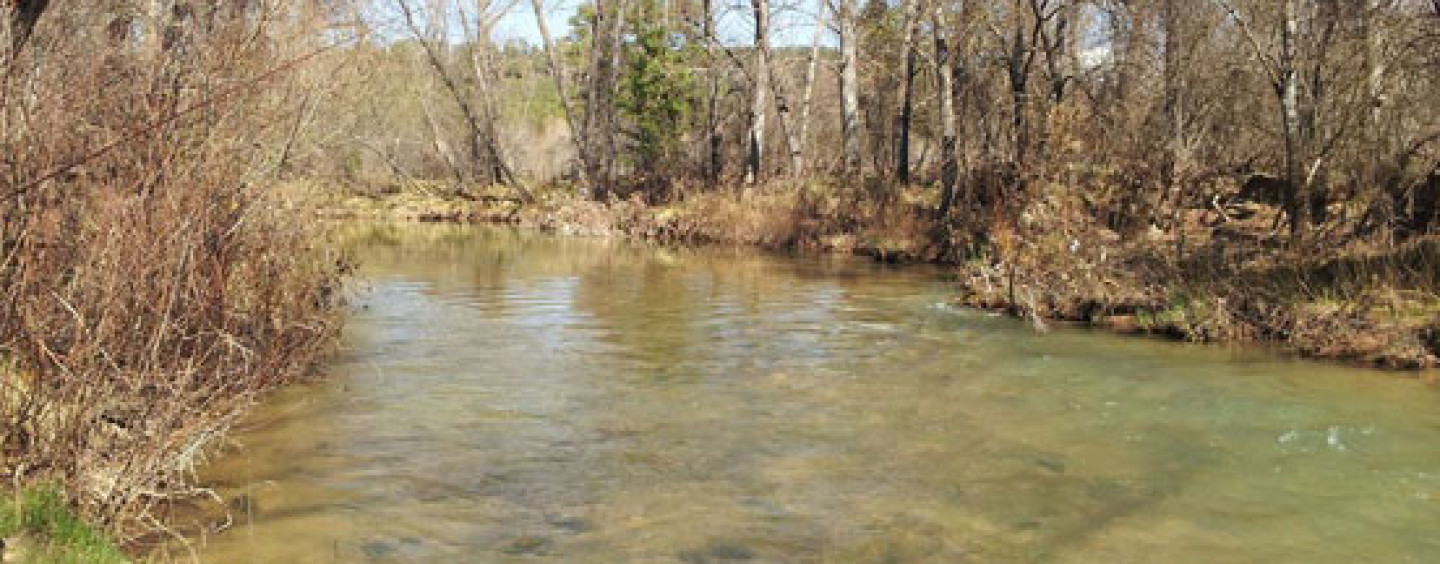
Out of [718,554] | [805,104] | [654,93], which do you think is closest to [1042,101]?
[718,554]

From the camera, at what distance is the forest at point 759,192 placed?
5.20 meters

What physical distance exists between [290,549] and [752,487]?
255 cm

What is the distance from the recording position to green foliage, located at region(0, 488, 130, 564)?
425 centimetres

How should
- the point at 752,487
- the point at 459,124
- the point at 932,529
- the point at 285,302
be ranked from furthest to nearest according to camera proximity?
the point at 459,124, the point at 285,302, the point at 752,487, the point at 932,529

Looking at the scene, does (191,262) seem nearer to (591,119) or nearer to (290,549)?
(290,549)

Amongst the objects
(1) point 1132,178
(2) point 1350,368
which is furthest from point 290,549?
(1) point 1132,178

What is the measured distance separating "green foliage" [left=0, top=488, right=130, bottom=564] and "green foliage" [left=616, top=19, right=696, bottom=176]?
127 ft

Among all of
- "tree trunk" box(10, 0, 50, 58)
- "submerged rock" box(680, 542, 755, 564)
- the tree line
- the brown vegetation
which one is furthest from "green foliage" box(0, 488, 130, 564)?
the tree line

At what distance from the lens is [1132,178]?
14.7m

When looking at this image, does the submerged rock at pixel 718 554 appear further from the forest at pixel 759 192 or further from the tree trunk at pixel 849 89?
the tree trunk at pixel 849 89

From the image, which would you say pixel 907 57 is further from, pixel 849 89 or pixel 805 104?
pixel 805 104

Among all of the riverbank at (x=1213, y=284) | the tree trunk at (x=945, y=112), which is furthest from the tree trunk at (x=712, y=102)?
the riverbank at (x=1213, y=284)

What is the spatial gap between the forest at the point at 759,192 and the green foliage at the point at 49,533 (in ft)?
0.76

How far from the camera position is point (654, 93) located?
1754 inches
